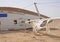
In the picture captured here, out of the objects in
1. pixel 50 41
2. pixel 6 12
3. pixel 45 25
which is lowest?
pixel 50 41

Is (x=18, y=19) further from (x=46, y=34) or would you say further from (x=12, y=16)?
(x=46, y=34)

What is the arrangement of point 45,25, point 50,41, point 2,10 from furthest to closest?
point 2,10
point 45,25
point 50,41

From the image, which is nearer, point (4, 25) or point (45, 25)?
point (45, 25)

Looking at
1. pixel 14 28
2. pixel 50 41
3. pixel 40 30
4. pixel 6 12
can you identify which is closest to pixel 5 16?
pixel 6 12

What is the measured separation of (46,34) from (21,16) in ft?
10.7

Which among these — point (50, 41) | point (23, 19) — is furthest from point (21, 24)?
point (50, 41)

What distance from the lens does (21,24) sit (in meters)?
9.18

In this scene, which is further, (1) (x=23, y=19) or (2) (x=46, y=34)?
(1) (x=23, y=19)

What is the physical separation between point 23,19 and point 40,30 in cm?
307

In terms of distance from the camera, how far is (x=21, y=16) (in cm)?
923

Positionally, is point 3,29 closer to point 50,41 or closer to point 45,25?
point 45,25

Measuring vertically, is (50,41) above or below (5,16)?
below

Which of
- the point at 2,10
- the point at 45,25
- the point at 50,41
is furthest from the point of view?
the point at 2,10

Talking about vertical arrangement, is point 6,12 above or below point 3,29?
above
